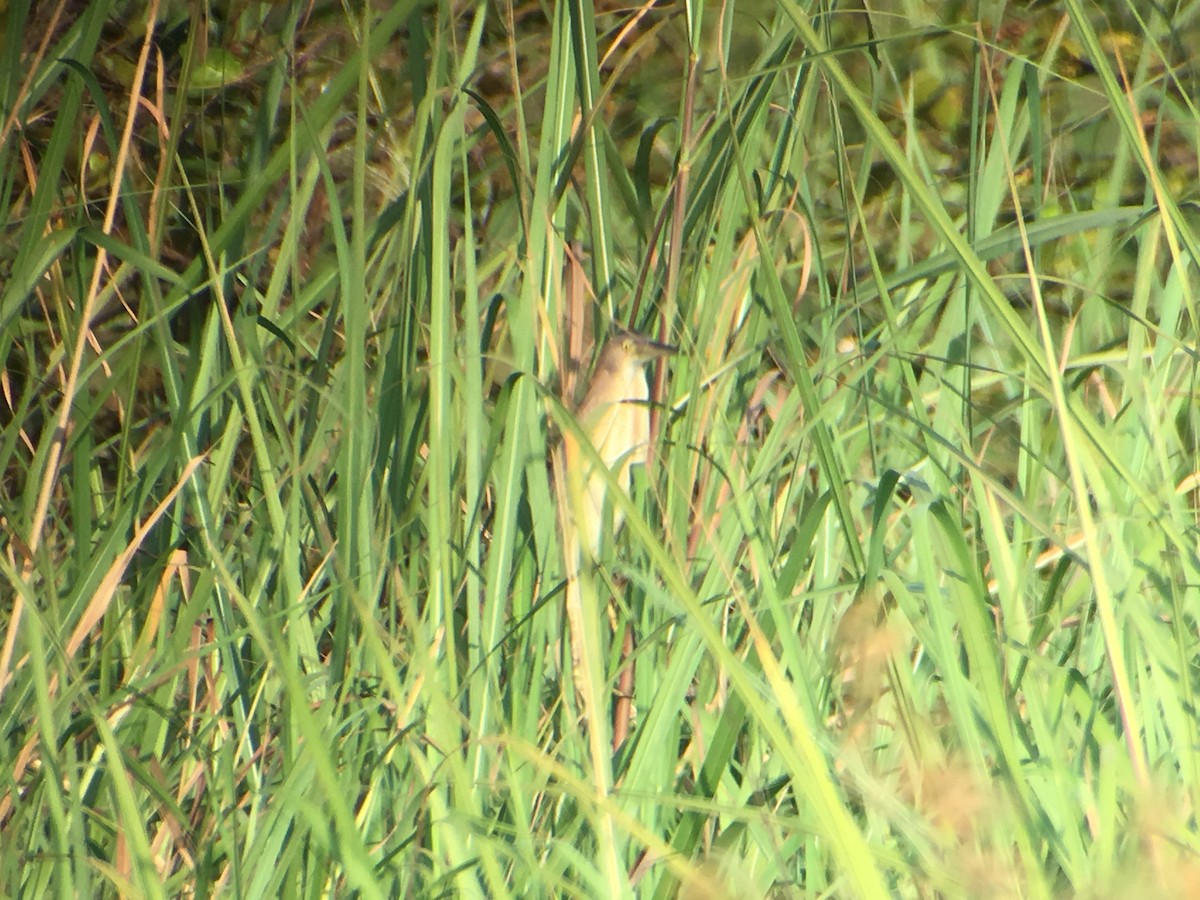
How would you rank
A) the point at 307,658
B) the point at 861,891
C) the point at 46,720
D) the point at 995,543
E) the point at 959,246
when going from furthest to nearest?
the point at 307,658
the point at 995,543
the point at 46,720
the point at 959,246
the point at 861,891

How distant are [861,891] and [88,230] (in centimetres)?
83

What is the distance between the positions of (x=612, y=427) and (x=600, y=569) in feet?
2.22

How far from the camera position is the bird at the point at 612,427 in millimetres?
937

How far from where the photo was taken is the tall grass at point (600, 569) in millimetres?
896

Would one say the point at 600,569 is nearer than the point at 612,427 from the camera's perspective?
Yes

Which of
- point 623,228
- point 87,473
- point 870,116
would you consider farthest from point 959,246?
point 623,228

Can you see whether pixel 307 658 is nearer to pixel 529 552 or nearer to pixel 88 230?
pixel 529 552

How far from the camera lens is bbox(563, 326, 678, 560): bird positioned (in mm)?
937

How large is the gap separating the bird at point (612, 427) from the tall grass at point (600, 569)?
4 centimetres

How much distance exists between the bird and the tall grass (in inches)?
1.5

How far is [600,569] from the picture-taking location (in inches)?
42.4

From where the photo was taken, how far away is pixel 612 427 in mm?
1741

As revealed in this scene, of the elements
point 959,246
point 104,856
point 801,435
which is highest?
point 959,246

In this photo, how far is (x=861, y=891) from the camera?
0.72 meters
